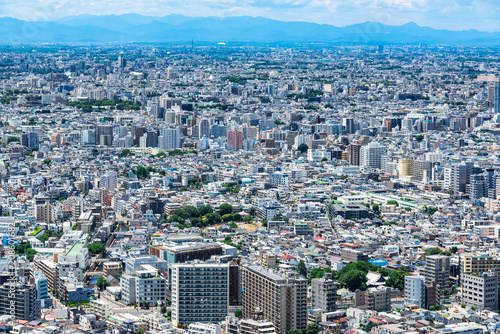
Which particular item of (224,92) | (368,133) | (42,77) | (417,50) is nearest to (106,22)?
(417,50)

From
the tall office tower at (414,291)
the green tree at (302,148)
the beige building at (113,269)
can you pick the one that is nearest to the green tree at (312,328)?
the tall office tower at (414,291)

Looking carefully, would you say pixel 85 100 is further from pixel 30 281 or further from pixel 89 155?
pixel 30 281

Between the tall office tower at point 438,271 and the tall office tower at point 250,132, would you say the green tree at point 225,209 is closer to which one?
the tall office tower at point 438,271

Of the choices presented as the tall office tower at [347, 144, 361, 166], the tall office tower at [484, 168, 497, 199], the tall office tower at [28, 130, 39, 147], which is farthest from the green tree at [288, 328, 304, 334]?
the tall office tower at [28, 130, 39, 147]

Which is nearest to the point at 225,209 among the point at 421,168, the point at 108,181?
the point at 108,181

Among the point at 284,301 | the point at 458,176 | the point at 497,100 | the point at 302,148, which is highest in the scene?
the point at 497,100

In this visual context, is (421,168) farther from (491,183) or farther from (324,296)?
(324,296)
